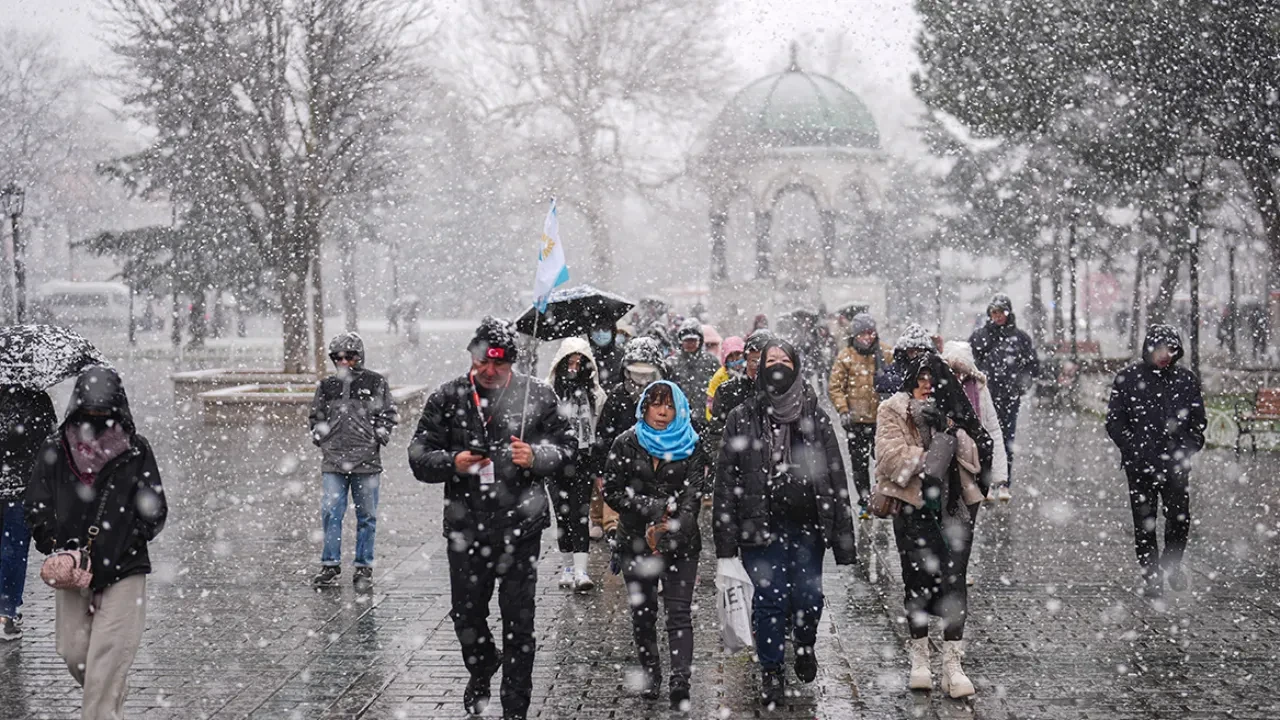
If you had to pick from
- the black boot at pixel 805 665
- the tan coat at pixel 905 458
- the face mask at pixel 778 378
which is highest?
the face mask at pixel 778 378

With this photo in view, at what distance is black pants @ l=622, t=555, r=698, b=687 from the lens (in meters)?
5.80

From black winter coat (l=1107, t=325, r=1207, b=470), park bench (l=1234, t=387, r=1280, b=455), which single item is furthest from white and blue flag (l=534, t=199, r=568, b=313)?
park bench (l=1234, t=387, r=1280, b=455)

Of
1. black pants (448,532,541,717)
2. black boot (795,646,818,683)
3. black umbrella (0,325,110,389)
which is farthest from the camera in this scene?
black umbrella (0,325,110,389)

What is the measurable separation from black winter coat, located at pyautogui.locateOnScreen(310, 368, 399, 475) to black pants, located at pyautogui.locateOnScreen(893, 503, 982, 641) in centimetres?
374

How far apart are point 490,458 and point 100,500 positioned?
1497mm

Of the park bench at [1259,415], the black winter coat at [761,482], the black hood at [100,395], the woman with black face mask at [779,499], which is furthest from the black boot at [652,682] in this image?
the park bench at [1259,415]

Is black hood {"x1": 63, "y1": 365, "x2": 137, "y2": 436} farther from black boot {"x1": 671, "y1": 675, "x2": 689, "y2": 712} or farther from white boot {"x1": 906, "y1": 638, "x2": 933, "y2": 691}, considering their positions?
white boot {"x1": 906, "y1": 638, "x2": 933, "y2": 691}

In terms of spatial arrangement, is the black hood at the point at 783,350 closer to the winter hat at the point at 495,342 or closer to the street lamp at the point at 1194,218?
the winter hat at the point at 495,342

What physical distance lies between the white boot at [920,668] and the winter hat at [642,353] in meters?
2.56

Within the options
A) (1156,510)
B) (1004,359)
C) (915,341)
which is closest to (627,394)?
(915,341)

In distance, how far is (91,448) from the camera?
16.0 ft

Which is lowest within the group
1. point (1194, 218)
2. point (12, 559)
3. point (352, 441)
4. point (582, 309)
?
point (12, 559)

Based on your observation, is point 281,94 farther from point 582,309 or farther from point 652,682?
point 652,682

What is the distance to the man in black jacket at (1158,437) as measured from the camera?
7812 millimetres
